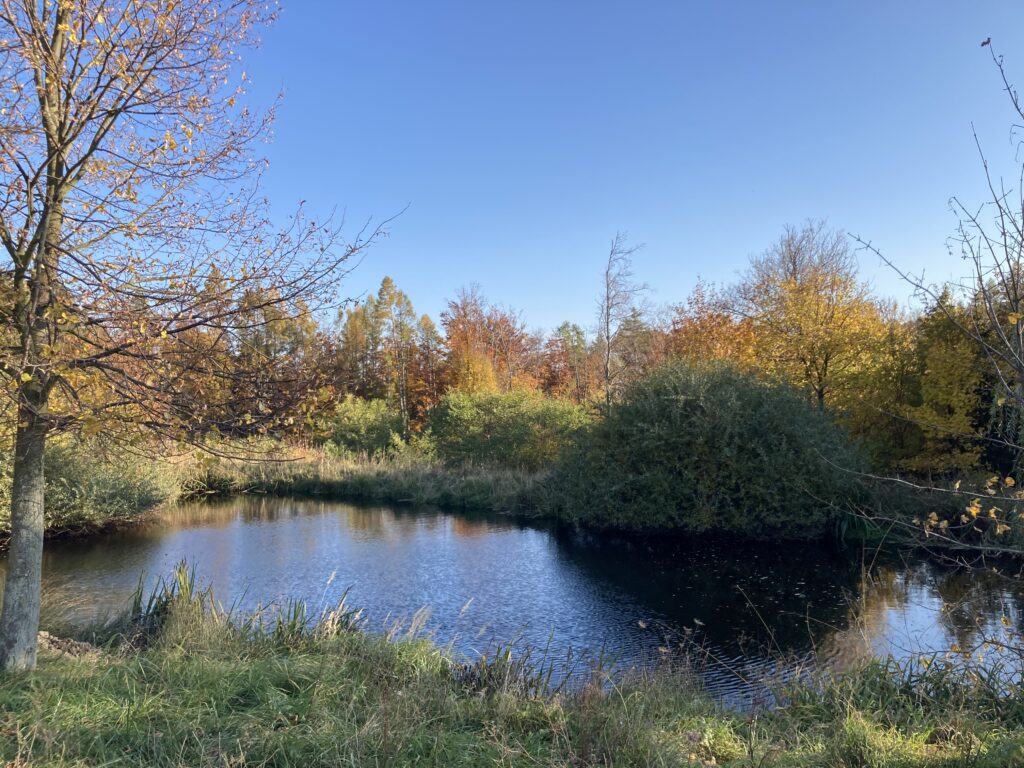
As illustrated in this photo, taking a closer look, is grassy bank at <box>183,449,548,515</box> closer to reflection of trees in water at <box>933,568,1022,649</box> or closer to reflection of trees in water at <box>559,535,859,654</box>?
reflection of trees in water at <box>559,535,859,654</box>

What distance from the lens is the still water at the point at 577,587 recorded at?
8.27 meters

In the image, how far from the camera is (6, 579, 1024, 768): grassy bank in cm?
353

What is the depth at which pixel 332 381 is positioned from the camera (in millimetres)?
5113

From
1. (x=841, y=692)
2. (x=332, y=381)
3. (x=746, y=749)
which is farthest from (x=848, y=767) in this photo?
(x=332, y=381)

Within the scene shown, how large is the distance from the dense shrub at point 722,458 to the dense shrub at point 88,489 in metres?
10.3

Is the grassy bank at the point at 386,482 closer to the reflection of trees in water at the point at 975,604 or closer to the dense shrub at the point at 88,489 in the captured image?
the dense shrub at the point at 88,489

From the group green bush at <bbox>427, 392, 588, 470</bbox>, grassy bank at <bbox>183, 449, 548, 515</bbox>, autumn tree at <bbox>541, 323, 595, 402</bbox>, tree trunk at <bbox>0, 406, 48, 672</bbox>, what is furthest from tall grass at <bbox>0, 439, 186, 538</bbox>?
autumn tree at <bbox>541, 323, 595, 402</bbox>

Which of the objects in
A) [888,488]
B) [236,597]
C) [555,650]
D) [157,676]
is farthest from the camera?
[888,488]

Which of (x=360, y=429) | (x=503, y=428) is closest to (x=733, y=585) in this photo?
(x=503, y=428)

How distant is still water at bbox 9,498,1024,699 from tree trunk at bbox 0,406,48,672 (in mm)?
3317

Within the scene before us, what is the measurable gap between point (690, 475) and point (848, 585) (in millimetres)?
4212

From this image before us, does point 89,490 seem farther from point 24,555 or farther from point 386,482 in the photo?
point 24,555

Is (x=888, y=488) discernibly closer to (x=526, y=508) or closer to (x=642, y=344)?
(x=526, y=508)

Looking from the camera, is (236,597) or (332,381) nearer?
(332,381)
